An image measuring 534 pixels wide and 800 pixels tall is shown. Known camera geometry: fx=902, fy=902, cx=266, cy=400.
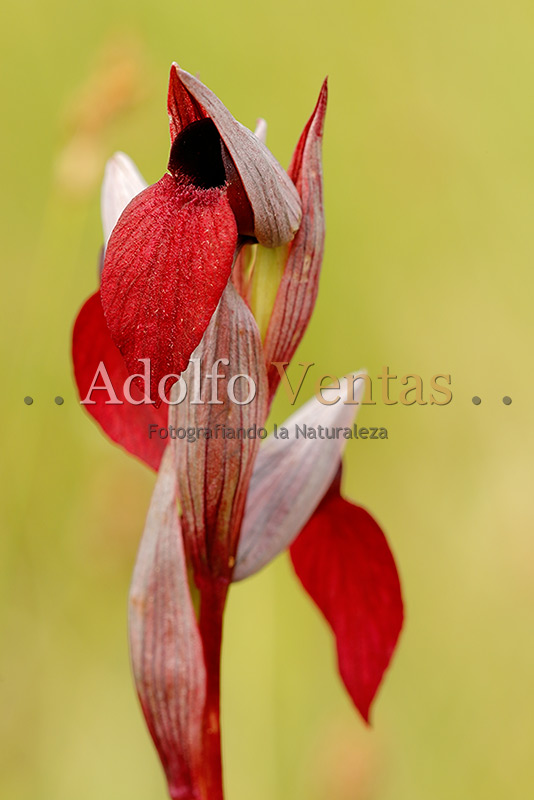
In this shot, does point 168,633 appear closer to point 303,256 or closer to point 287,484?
point 287,484

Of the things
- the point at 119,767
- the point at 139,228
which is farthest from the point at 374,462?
the point at 139,228

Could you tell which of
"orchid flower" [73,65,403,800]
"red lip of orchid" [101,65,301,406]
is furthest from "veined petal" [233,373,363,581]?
"red lip of orchid" [101,65,301,406]

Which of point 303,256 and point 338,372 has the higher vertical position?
point 338,372

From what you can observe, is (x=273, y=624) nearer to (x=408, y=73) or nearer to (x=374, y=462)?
(x=374, y=462)

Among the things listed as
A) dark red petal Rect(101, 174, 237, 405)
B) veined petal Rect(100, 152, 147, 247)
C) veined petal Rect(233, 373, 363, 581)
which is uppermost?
veined petal Rect(100, 152, 147, 247)

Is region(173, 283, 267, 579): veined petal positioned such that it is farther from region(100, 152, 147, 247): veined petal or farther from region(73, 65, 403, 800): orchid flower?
region(100, 152, 147, 247): veined petal

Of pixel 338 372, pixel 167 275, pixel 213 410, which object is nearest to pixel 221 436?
pixel 213 410
